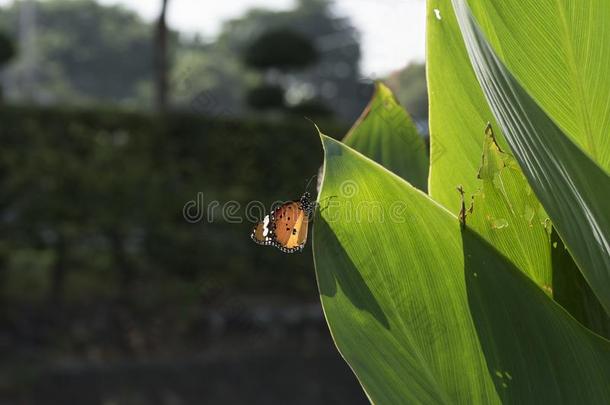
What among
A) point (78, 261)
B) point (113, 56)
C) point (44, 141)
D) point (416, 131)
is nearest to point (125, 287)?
point (78, 261)

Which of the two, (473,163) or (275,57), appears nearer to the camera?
(473,163)

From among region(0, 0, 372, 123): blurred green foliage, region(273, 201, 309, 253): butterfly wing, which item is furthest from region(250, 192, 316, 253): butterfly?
region(0, 0, 372, 123): blurred green foliage

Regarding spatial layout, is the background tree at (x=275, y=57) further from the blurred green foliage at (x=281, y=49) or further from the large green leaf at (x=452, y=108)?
the large green leaf at (x=452, y=108)

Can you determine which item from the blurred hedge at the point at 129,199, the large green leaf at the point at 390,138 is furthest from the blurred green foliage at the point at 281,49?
the large green leaf at the point at 390,138

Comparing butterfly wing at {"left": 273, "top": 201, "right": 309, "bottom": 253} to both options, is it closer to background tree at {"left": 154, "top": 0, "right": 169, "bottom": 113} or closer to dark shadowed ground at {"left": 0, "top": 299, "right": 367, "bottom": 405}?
dark shadowed ground at {"left": 0, "top": 299, "right": 367, "bottom": 405}

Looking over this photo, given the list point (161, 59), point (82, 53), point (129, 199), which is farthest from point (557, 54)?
point (82, 53)

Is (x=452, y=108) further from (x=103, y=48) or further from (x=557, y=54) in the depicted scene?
(x=103, y=48)
